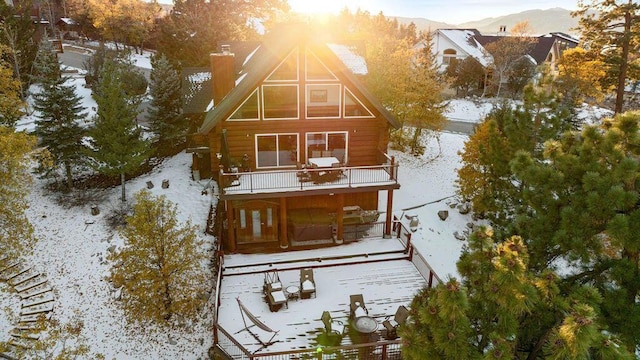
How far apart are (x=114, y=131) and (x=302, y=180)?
38.0ft

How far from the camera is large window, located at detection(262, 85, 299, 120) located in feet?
65.9

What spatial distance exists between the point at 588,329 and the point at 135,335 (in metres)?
17.2

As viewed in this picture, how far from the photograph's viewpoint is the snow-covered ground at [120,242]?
56.8ft

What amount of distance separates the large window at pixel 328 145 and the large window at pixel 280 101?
5.39ft

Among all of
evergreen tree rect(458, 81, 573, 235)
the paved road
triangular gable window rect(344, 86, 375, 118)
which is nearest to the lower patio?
evergreen tree rect(458, 81, 573, 235)

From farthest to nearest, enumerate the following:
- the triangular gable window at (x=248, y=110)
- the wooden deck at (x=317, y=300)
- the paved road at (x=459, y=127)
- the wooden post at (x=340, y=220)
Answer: the paved road at (x=459, y=127), the wooden post at (x=340, y=220), the triangular gable window at (x=248, y=110), the wooden deck at (x=317, y=300)

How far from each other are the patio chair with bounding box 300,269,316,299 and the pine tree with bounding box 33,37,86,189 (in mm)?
15917

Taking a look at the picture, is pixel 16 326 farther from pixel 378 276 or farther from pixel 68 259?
pixel 378 276

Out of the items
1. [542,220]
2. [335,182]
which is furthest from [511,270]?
[335,182]

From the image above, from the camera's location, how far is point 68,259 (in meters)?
21.0

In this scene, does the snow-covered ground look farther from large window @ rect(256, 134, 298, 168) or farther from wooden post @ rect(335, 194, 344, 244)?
large window @ rect(256, 134, 298, 168)

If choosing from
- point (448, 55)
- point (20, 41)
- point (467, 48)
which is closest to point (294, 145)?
point (20, 41)

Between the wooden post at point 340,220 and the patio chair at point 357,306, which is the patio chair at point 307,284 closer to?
the patio chair at point 357,306

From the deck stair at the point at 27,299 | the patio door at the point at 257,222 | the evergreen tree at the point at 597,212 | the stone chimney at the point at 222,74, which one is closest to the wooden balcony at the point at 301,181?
Result: the patio door at the point at 257,222
